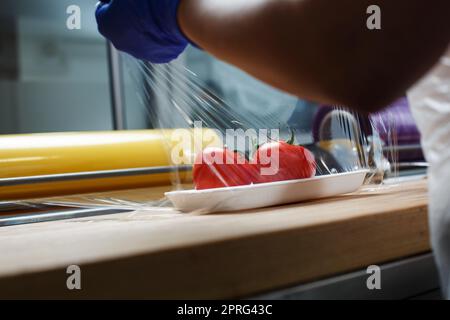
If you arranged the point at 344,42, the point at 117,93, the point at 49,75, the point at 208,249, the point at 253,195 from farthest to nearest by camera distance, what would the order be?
the point at 49,75, the point at 117,93, the point at 253,195, the point at 208,249, the point at 344,42

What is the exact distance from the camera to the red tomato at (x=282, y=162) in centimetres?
80

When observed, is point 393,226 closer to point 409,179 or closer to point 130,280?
point 130,280

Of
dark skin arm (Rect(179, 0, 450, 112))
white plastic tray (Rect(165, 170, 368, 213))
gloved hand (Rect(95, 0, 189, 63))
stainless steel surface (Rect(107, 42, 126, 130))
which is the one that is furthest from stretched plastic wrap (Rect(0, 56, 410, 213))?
stainless steel surface (Rect(107, 42, 126, 130))

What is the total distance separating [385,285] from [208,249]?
0.94 ft

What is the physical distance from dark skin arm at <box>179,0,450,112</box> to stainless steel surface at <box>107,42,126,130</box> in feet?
5.75

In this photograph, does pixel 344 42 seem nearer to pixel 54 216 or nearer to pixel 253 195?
pixel 253 195

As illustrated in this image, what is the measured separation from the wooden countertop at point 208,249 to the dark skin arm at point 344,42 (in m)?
0.18

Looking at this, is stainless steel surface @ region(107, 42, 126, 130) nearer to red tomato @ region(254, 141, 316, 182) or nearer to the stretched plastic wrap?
the stretched plastic wrap

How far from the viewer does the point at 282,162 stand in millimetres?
807

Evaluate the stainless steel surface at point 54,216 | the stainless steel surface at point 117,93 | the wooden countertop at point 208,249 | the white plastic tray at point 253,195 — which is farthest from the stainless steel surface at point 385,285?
the stainless steel surface at point 117,93

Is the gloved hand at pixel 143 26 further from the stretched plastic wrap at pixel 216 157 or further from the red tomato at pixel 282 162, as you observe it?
the red tomato at pixel 282 162

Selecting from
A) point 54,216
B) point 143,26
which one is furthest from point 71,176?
point 143,26
